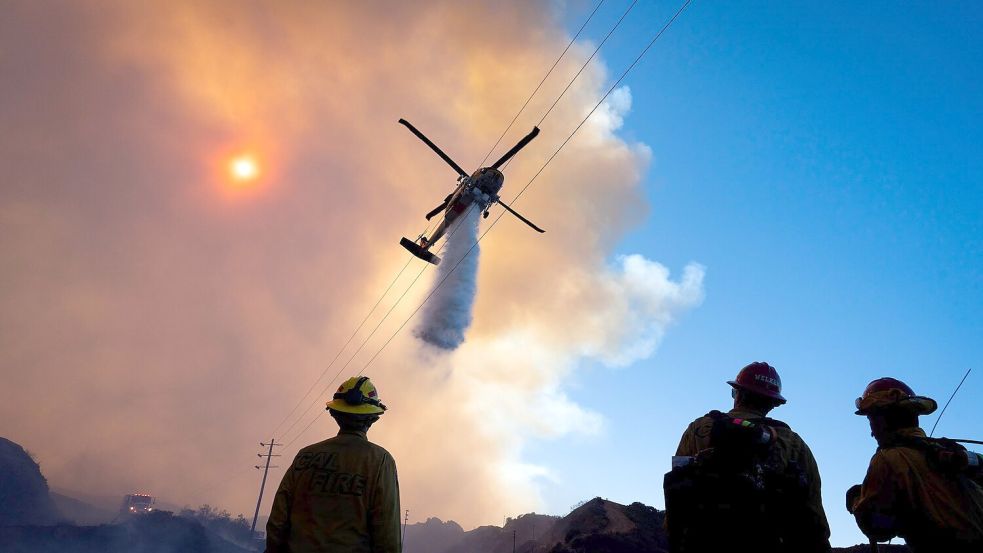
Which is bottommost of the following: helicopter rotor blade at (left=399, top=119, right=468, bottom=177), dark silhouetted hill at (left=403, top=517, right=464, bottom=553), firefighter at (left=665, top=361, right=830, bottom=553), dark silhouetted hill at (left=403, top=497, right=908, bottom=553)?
firefighter at (left=665, top=361, right=830, bottom=553)

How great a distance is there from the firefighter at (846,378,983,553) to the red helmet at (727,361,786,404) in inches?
45.2

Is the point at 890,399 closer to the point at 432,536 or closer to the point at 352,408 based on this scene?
the point at 352,408

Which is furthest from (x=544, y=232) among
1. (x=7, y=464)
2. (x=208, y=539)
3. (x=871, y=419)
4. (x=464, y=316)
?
(x=7, y=464)

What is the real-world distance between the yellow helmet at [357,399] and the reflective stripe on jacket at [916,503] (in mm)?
4410

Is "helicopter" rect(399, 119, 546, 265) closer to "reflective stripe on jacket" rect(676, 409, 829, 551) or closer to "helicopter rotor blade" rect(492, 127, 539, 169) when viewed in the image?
"helicopter rotor blade" rect(492, 127, 539, 169)

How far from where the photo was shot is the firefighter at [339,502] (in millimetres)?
4605

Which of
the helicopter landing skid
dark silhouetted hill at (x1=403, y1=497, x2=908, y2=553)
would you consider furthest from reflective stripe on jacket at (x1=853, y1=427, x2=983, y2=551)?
the helicopter landing skid

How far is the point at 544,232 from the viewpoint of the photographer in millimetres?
38719

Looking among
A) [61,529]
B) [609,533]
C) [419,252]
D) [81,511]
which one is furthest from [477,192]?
[81,511]

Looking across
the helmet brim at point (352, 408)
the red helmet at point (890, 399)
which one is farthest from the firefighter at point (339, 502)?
the red helmet at point (890, 399)

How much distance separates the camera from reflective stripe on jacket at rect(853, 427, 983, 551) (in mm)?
4270

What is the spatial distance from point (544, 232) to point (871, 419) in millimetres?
33853

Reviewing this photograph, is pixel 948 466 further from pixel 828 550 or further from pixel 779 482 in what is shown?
pixel 779 482

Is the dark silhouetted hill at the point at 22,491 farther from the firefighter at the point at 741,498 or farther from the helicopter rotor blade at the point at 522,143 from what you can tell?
the firefighter at the point at 741,498
